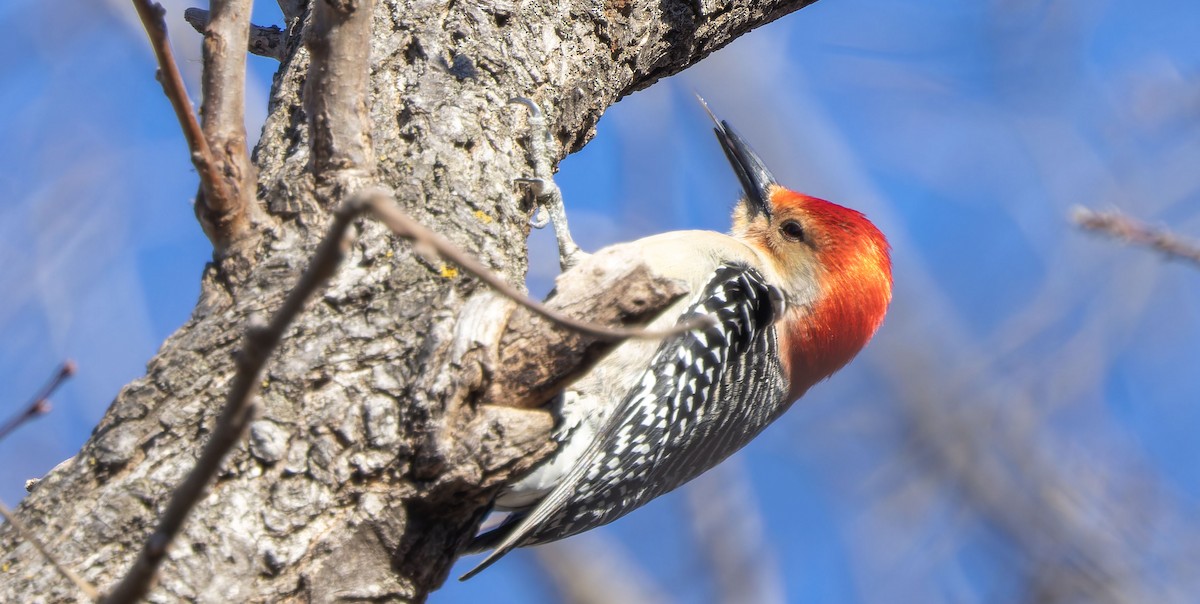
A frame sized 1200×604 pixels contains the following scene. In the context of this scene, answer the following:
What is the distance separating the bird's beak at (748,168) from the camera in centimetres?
488

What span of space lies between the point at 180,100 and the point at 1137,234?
1.94 m

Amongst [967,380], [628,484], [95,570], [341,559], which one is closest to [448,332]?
[341,559]

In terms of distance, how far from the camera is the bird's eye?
15.3 feet

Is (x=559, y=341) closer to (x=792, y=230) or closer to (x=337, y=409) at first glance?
(x=337, y=409)

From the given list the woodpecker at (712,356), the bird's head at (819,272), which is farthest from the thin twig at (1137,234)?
the bird's head at (819,272)

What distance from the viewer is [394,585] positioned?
2449mm

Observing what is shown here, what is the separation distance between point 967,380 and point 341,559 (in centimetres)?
378

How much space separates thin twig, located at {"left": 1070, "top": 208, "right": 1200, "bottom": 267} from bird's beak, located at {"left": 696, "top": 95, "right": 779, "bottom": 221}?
2752mm

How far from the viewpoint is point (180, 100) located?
6.82 ft

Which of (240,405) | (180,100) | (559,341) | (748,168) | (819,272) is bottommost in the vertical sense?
(240,405)

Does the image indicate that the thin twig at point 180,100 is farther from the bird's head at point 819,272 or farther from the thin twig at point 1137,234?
the bird's head at point 819,272

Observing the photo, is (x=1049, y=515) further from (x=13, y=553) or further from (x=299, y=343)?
(x=13, y=553)

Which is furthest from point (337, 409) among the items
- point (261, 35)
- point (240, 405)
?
point (261, 35)

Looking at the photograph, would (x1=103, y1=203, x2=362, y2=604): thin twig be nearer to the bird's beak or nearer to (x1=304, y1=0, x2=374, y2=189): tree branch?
(x1=304, y1=0, x2=374, y2=189): tree branch
